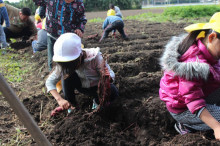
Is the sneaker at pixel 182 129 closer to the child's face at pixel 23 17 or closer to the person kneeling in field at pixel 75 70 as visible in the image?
the person kneeling in field at pixel 75 70

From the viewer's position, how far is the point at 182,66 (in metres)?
1.55

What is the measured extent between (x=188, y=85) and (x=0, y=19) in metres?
6.19

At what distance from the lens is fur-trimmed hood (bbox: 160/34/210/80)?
4.92 ft

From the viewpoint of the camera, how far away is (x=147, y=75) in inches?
132

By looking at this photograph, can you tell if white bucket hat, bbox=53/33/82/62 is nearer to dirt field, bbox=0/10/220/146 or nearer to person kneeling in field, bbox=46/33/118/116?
person kneeling in field, bbox=46/33/118/116

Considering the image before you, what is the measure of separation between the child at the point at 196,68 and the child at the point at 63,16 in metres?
1.70

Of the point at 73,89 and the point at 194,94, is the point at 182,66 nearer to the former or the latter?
the point at 194,94

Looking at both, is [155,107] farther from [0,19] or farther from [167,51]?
[0,19]

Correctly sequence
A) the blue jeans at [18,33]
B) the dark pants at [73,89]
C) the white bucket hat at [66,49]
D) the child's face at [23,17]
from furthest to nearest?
the blue jeans at [18,33] → the child's face at [23,17] → the dark pants at [73,89] → the white bucket hat at [66,49]

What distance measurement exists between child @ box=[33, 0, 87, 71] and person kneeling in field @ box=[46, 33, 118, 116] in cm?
85

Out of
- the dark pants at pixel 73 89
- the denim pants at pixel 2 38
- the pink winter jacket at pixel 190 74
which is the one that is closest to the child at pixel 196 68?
the pink winter jacket at pixel 190 74

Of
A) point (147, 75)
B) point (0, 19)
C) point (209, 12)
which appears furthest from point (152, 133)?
point (209, 12)

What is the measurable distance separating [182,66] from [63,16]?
6.61 ft

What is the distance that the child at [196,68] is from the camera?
4.98 feet
